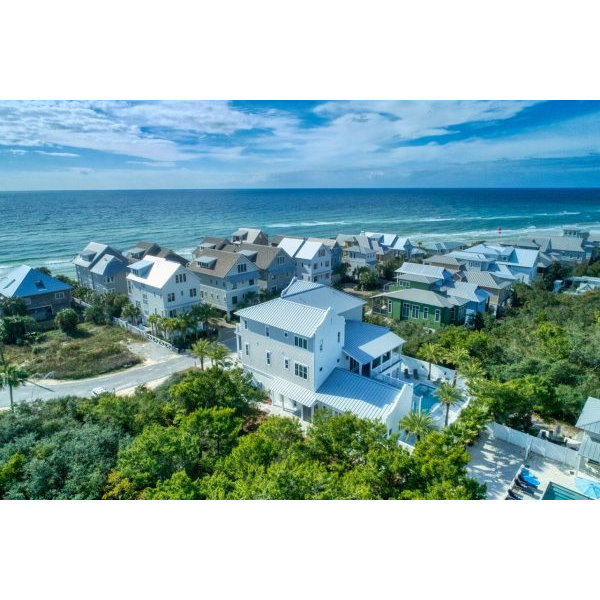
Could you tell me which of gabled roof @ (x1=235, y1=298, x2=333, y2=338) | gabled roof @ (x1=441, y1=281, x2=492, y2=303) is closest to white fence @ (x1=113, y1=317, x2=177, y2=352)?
gabled roof @ (x1=235, y1=298, x2=333, y2=338)

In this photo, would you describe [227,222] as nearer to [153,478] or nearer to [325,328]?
[325,328]

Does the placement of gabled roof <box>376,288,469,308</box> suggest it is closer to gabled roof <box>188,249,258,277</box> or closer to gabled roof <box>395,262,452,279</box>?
gabled roof <box>395,262,452,279</box>

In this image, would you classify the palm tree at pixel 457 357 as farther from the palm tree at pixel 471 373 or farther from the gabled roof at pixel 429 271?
the gabled roof at pixel 429 271

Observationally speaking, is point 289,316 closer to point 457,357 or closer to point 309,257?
point 457,357

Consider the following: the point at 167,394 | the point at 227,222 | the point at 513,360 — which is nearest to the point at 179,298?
the point at 167,394

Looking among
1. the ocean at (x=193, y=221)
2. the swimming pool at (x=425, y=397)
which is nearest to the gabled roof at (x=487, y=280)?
the swimming pool at (x=425, y=397)

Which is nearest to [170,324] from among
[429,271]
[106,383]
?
[106,383]
